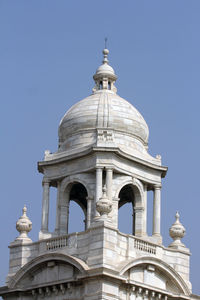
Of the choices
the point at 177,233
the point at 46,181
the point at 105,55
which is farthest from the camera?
the point at 105,55

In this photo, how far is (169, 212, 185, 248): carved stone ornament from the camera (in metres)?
53.7

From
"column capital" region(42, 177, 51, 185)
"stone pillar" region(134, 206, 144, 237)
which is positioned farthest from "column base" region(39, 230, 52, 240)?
"stone pillar" region(134, 206, 144, 237)

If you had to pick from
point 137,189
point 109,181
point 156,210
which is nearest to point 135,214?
point 156,210

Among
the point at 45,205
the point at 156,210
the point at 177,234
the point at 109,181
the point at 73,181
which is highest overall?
the point at 73,181

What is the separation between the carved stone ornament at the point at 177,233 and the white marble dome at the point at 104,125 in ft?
13.3

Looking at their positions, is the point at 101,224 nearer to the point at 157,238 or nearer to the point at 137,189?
the point at 157,238

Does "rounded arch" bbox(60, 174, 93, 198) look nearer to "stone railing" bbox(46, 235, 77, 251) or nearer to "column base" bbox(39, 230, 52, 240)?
"column base" bbox(39, 230, 52, 240)

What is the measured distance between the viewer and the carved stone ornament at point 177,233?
53688mm

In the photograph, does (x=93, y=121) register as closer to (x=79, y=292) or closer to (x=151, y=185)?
(x=151, y=185)

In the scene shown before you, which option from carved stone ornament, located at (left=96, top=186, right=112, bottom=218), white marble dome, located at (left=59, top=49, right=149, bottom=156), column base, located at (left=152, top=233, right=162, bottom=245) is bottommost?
column base, located at (left=152, top=233, right=162, bottom=245)

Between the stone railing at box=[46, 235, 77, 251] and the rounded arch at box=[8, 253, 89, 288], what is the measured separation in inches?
31.0

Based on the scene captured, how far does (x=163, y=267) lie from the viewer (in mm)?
51688

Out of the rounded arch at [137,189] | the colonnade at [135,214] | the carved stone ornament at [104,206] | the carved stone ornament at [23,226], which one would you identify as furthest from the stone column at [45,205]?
the carved stone ornament at [104,206]

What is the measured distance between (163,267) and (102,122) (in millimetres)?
7507
